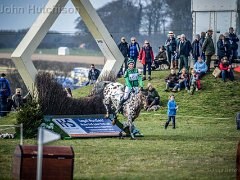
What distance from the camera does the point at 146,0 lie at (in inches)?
2323

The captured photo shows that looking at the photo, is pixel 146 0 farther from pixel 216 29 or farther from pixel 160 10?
pixel 216 29

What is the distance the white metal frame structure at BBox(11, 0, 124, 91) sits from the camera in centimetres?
2948

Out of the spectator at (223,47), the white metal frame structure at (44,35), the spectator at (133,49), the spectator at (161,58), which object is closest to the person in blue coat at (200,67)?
the spectator at (223,47)

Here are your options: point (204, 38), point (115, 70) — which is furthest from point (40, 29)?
point (204, 38)

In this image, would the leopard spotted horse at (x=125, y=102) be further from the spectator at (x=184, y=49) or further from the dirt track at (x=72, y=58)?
the dirt track at (x=72, y=58)

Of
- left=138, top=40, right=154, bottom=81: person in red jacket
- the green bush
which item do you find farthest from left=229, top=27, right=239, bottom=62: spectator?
the green bush

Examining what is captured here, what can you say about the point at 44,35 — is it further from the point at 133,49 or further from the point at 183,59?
the point at 183,59

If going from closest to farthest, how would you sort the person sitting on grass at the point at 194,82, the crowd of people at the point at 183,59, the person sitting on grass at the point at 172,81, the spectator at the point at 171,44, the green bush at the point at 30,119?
the green bush at the point at 30,119 → the crowd of people at the point at 183,59 → the person sitting on grass at the point at 194,82 → the person sitting on grass at the point at 172,81 → the spectator at the point at 171,44

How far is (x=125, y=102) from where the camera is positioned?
2662 cm

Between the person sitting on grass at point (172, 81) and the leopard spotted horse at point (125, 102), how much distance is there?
998 cm

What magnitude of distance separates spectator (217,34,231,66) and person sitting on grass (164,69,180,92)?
8.80ft

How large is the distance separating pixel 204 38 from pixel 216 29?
168 inches

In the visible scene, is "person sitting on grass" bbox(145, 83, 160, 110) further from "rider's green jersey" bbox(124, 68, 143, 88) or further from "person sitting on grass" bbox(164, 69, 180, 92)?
"rider's green jersey" bbox(124, 68, 143, 88)

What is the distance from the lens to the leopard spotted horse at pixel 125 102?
86.6ft
